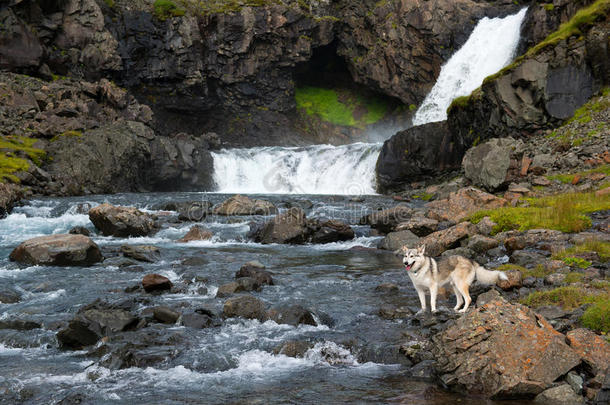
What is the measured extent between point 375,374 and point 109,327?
574 cm

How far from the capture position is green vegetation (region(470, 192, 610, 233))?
15.4m

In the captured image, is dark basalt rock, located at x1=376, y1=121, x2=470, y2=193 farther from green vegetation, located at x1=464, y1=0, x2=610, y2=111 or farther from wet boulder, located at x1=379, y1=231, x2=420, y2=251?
wet boulder, located at x1=379, y1=231, x2=420, y2=251

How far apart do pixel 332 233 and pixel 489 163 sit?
11126 millimetres

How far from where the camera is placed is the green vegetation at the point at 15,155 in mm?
34400

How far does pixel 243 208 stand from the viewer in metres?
29.2

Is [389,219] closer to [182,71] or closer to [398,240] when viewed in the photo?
[398,240]

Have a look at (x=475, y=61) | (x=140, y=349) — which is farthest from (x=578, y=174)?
(x=475, y=61)

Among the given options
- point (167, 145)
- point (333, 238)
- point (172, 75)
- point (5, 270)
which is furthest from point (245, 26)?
point (5, 270)

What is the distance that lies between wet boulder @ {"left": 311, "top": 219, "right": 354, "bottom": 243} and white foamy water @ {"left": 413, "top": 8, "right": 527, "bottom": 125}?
2931 centimetres

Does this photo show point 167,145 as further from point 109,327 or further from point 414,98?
point 109,327

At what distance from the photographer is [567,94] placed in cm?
3003

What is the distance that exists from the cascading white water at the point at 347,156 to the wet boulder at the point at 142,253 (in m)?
29.0

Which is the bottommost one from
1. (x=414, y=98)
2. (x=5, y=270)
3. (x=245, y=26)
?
(x=5, y=270)

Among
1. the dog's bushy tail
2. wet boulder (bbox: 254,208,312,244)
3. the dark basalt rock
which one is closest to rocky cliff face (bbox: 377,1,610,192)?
the dark basalt rock
